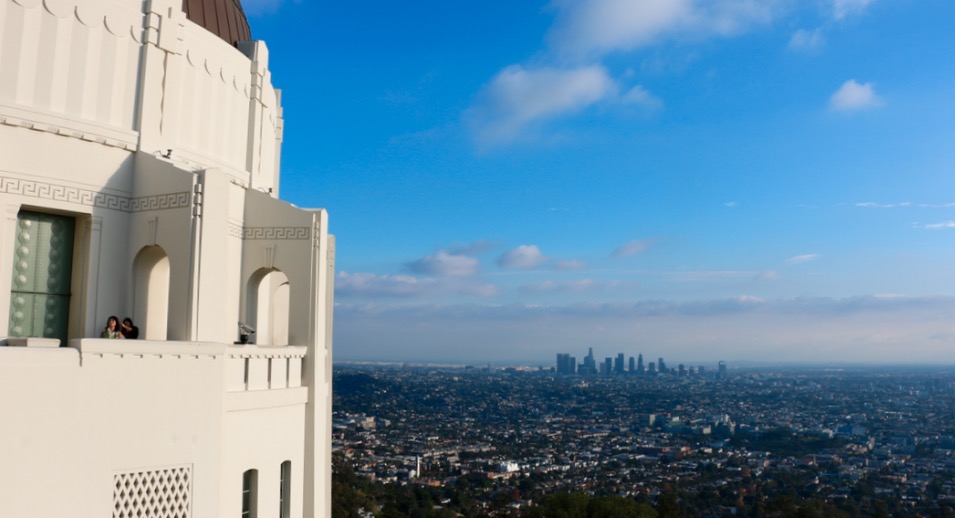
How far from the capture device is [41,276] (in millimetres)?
10422

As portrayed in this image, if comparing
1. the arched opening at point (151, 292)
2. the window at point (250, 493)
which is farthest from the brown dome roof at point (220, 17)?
the window at point (250, 493)

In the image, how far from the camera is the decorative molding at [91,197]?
987 cm

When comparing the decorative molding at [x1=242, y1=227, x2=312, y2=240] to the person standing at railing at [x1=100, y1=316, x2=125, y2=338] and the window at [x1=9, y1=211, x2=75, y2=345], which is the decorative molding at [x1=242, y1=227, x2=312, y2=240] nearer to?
the window at [x1=9, y1=211, x2=75, y2=345]

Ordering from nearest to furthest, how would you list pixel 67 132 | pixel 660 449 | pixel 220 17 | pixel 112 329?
pixel 112 329
pixel 67 132
pixel 220 17
pixel 660 449

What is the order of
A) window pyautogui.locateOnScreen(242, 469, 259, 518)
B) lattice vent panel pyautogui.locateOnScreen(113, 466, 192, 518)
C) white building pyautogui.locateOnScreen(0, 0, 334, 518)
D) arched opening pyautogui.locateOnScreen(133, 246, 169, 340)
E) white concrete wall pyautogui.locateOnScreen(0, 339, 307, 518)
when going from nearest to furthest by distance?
1. white concrete wall pyautogui.locateOnScreen(0, 339, 307, 518)
2. white building pyautogui.locateOnScreen(0, 0, 334, 518)
3. lattice vent panel pyautogui.locateOnScreen(113, 466, 192, 518)
4. arched opening pyautogui.locateOnScreen(133, 246, 169, 340)
5. window pyautogui.locateOnScreen(242, 469, 259, 518)

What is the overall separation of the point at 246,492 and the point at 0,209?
4801mm

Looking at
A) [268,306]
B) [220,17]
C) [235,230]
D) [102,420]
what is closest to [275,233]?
[235,230]

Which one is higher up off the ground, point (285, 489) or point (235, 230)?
point (235, 230)

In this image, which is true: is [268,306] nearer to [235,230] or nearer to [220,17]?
[235,230]

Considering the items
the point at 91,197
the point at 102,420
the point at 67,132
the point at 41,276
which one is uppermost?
the point at 67,132

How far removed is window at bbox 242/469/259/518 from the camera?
1103cm

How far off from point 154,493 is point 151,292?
136 inches

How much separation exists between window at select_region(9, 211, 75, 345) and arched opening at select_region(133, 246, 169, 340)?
0.85 metres

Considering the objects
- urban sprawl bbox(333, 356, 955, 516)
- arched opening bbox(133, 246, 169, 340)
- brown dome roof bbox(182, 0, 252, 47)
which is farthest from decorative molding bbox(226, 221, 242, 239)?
urban sprawl bbox(333, 356, 955, 516)
